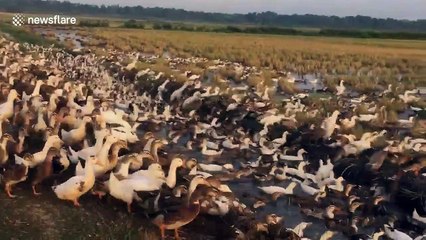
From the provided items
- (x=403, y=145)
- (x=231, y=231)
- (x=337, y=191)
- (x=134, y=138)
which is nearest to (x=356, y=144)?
(x=403, y=145)

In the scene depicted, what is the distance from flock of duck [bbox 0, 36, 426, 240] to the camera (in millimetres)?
9000

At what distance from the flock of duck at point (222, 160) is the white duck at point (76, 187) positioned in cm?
2

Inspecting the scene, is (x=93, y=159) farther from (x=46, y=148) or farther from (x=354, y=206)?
(x=354, y=206)

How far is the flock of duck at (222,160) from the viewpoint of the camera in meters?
9.00

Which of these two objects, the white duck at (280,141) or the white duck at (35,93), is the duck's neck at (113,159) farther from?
the white duck at (35,93)

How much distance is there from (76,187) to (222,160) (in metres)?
5.31

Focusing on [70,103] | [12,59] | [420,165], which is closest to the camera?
[420,165]

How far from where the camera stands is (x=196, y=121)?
659 inches

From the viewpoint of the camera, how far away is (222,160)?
1370 centimetres

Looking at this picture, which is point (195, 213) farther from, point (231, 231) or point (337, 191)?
point (337, 191)

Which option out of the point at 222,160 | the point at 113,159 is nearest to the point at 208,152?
the point at 222,160

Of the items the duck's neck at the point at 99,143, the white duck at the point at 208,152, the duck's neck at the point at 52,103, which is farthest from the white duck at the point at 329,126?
the duck's neck at the point at 52,103

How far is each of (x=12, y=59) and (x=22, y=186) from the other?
598 inches

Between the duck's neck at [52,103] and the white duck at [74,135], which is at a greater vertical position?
the white duck at [74,135]
